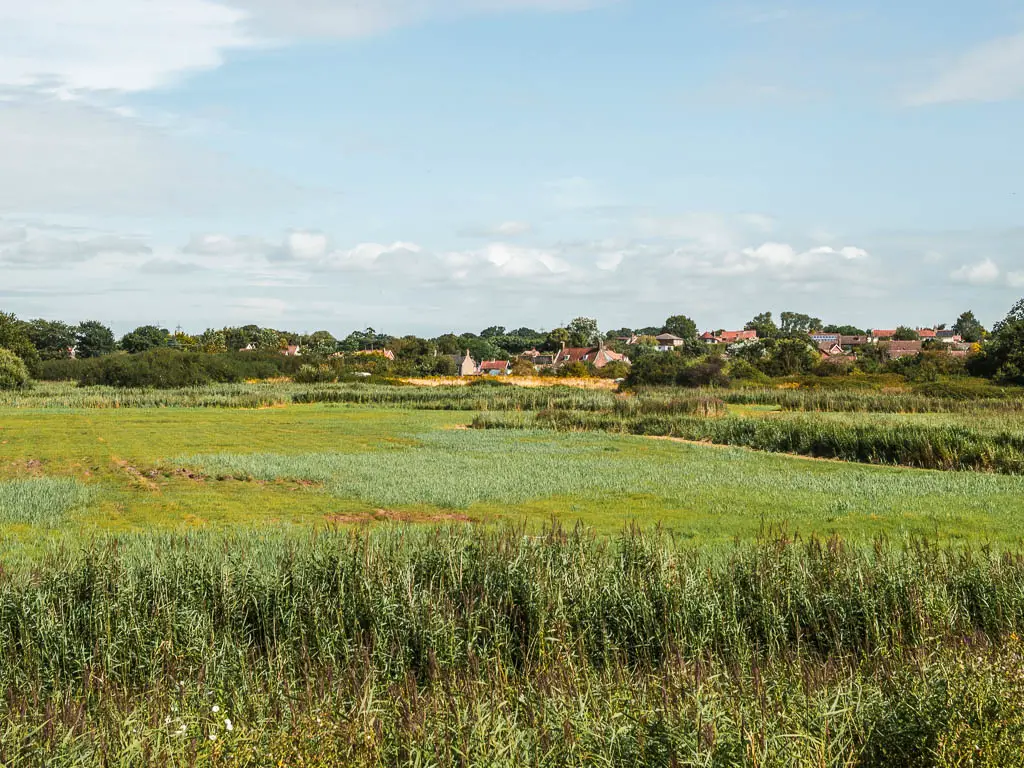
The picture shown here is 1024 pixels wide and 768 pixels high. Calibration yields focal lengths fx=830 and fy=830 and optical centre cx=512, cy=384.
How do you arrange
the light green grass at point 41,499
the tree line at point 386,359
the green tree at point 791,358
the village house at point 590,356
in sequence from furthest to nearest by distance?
the village house at point 590,356, the green tree at point 791,358, the tree line at point 386,359, the light green grass at point 41,499

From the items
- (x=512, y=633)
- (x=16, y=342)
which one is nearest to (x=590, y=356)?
(x=16, y=342)

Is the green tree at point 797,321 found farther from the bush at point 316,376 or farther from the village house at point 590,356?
the bush at point 316,376

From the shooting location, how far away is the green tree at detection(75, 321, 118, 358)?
12381 cm

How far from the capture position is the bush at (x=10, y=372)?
238 feet

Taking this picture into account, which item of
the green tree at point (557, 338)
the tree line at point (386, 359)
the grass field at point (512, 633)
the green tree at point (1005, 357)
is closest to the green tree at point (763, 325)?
the tree line at point (386, 359)

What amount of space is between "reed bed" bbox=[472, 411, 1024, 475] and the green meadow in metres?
1.17

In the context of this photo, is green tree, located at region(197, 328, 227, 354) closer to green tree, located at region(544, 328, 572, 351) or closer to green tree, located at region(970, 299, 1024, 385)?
green tree, located at region(544, 328, 572, 351)

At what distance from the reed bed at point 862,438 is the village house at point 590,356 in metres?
74.5

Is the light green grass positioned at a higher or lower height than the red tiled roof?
lower

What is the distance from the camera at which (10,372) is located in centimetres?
7312

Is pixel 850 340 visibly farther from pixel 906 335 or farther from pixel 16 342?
pixel 16 342

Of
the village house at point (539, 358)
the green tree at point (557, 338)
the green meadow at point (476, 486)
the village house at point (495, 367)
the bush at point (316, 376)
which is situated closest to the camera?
the green meadow at point (476, 486)

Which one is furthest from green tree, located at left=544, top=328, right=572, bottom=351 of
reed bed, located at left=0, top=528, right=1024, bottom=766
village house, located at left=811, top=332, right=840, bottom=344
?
reed bed, located at left=0, top=528, right=1024, bottom=766

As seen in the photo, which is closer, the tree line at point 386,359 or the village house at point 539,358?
the tree line at point 386,359
